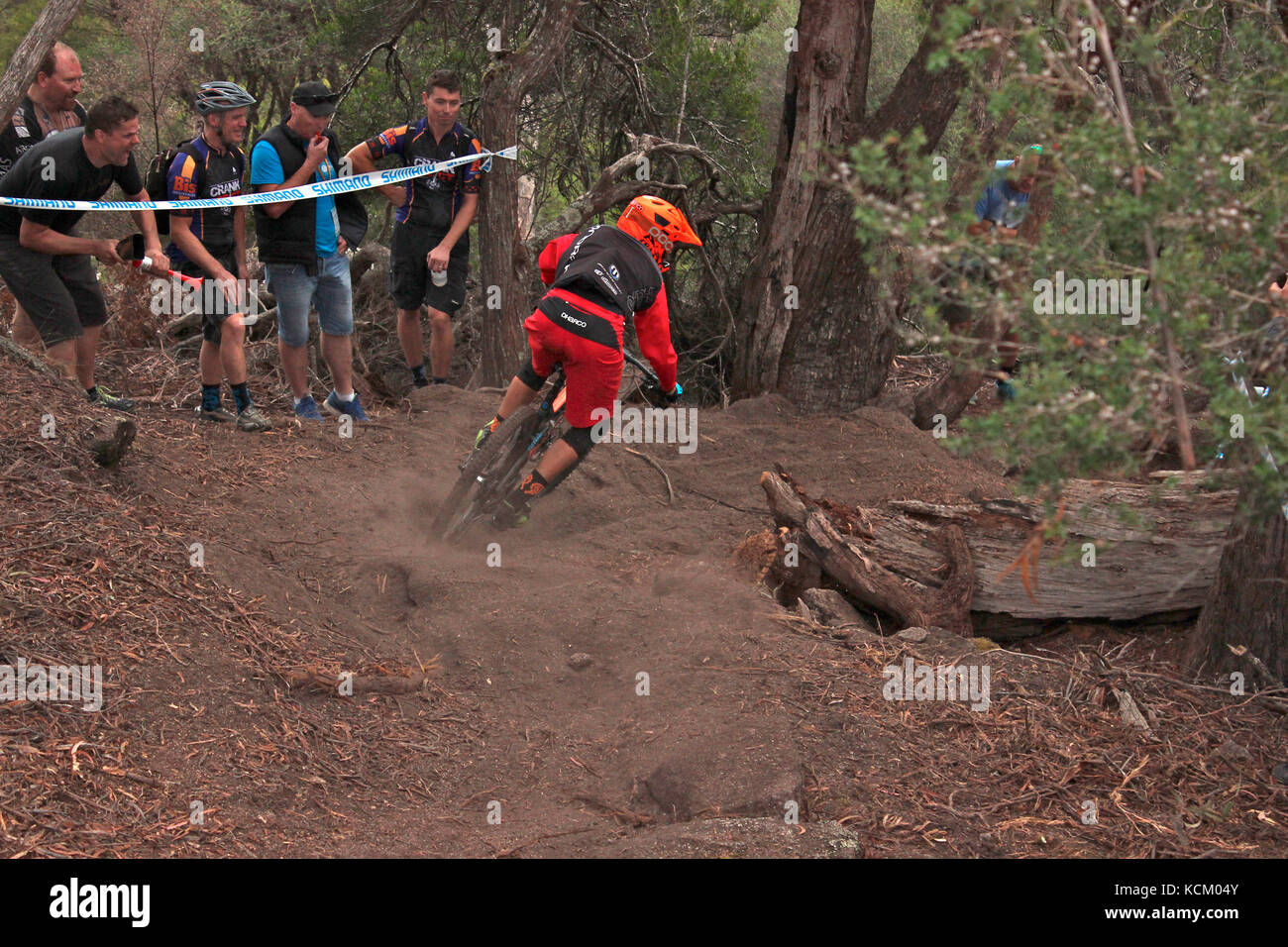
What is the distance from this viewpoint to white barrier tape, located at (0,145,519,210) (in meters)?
5.96

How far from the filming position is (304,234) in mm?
6703

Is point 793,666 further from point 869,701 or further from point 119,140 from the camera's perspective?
point 119,140

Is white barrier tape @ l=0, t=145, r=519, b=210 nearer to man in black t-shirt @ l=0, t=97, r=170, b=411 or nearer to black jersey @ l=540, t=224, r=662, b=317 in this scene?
man in black t-shirt @ l=0, t=97, r=170, b=411

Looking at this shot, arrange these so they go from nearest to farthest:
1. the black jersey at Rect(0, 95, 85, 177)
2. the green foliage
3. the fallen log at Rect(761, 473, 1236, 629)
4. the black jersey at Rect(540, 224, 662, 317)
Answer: the green foliage → the fallen log at Rect(761, 473, 1236, 629) → the black jersey at Rect(540, 224, 662, 317) → the black jersey at Rect(0, 95, 85, 177)

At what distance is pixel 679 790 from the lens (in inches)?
155

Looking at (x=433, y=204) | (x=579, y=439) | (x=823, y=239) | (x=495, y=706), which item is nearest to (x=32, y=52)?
(x=433, y=204)

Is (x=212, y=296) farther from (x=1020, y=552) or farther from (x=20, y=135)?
(x=1020, y=552)

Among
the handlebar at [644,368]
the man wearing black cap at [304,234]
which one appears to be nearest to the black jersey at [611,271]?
the handlebar at [644,368]

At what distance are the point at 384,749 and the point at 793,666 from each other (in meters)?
1.68

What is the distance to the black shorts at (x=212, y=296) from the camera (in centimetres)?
636

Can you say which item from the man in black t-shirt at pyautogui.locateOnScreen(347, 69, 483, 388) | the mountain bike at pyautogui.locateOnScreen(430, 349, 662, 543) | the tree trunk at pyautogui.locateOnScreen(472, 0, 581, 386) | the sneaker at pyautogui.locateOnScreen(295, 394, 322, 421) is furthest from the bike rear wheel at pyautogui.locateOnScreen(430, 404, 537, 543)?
the tree trunk at pyautogui.locateOnScreen(472, 0, 581, 386)

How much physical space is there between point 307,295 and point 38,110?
5.84ft

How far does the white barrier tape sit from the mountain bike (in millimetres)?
1984

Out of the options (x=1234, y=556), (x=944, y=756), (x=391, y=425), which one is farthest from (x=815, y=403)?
(x=944, y=756)
